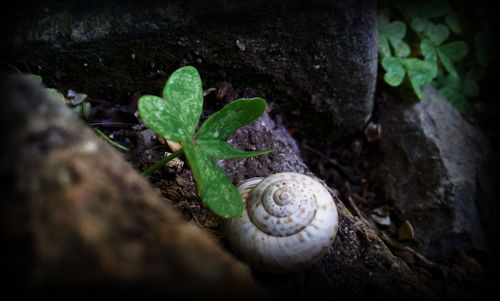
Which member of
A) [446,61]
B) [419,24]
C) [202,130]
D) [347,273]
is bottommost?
[347,273]

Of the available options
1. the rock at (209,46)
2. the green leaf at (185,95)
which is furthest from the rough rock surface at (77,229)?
the rock at (209,46)

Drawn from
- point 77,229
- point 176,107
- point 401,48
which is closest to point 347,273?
point 176,107

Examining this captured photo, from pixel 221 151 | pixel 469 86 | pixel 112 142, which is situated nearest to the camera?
pixel 221 151

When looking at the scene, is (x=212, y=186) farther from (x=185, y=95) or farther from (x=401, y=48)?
(x=401, y=48)

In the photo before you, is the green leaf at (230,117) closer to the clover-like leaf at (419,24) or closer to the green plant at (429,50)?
the green plant at (429,50)

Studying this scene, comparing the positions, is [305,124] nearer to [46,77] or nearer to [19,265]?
[46,77]

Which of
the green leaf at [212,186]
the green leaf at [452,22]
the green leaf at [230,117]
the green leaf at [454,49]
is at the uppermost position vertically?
the green leaf at [452,22]

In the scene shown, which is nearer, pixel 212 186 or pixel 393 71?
pixel 212 186

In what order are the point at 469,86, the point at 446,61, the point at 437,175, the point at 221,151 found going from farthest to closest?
the point at 469,86 → the point at 446,61 → the point at 437,175 → the point at 221,151
